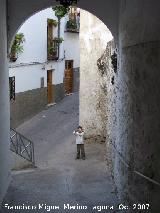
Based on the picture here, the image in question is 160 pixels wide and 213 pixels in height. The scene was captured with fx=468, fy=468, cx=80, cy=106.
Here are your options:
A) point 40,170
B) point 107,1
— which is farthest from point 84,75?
point 107,1

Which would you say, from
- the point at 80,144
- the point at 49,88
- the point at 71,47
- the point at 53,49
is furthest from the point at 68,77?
the point at 80,144

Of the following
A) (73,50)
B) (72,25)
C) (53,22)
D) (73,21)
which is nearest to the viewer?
(53,22)

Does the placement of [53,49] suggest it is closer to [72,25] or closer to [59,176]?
[72,25]

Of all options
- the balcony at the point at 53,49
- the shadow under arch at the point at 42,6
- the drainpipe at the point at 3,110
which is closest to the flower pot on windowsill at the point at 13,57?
the balcony at the point at 53,49

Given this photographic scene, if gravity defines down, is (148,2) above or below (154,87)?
above

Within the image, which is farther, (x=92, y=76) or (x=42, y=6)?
(x=92, y=76)

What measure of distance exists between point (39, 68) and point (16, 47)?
3.71m

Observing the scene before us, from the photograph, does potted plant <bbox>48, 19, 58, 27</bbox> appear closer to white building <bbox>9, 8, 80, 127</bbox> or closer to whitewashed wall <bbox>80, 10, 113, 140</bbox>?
white building <bbox>9, 8, 80, 127</bbox>

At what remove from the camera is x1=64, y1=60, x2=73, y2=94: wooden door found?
2775 centimetres

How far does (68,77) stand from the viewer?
2816 centimetres

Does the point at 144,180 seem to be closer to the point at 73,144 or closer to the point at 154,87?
the point at 154,87

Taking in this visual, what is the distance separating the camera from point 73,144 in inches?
686

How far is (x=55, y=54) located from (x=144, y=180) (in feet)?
56.3

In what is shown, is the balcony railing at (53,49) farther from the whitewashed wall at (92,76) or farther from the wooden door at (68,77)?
the whitewashed wall at (92,76)
